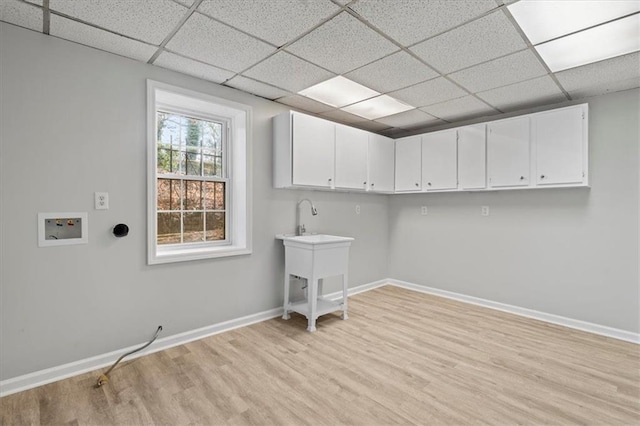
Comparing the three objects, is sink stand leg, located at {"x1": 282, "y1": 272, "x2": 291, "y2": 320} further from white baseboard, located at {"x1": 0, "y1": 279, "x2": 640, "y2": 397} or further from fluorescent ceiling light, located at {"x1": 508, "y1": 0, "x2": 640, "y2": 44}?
fluorescent ceiling light, located at {"x1": 508, "y1": 0, "x2": 640, "y2": 44}

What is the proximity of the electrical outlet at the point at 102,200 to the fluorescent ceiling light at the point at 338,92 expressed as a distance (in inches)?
77.9

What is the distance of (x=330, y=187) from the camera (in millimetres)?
3633

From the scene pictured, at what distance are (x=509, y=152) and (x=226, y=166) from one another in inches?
122

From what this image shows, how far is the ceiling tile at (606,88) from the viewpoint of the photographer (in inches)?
111

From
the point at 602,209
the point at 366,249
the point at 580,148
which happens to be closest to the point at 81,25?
the point at 366,249

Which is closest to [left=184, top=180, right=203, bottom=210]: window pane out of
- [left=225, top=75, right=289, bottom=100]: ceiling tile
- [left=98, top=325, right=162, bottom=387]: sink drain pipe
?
[left=225, top=75, right=289, bottom=100]: ceiling tile

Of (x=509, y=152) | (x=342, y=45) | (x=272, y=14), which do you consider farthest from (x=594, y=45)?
(x=272, y=14)

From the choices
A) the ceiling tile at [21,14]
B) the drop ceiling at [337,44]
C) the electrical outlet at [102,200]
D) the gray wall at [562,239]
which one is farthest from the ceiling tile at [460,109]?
the ceiling tile at [21,14]

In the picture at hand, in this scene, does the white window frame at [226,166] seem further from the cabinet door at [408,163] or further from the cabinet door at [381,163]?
the cabinet door at [408,163]

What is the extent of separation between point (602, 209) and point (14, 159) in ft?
16.1

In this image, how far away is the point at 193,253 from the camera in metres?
2.87

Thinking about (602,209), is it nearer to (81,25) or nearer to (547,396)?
(547,396)

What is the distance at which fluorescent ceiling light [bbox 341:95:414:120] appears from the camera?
3.42m

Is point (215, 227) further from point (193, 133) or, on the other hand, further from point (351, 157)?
point (351, 157)
